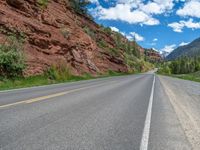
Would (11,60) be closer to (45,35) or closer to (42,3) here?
(45,35)

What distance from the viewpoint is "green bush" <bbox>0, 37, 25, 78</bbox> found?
21750mm

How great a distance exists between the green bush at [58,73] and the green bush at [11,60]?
5.54 metres

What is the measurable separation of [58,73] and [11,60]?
9.45m

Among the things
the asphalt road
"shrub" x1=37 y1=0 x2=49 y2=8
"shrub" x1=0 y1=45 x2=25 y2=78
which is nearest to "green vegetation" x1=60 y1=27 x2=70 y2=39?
"shrub" x1=37 y1=0 x2=49 y2=8

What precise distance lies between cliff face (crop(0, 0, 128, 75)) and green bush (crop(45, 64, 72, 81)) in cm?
61

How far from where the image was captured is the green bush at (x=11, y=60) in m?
21.8

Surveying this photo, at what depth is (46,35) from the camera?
110 ft

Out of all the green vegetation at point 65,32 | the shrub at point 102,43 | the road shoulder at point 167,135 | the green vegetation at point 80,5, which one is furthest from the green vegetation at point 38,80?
the shrub at point 102,43

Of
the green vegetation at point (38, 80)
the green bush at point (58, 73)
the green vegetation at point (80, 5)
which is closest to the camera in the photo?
the green vegetation at point (38, 80)

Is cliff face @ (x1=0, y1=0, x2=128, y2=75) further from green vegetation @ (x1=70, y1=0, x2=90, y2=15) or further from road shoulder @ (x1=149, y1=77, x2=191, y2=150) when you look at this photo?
road shoulder @ (x1=149, y1=77, x2=191, y2=150)

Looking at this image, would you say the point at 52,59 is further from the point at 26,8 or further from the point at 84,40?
the point at 84,40

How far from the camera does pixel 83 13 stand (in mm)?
66375

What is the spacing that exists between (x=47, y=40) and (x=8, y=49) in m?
10.6

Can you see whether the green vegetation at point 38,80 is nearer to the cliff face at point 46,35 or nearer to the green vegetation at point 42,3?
the cliff face at point 46,35
